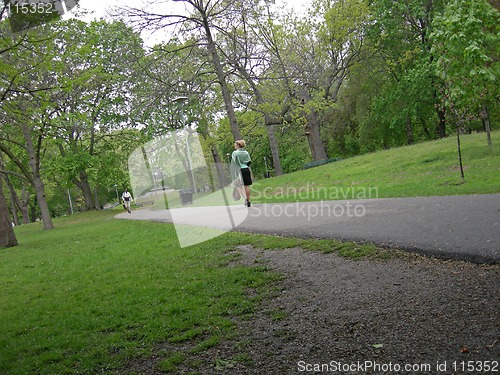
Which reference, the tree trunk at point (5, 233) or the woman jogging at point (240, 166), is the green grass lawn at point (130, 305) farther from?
the tree trunk at point (5, 233)

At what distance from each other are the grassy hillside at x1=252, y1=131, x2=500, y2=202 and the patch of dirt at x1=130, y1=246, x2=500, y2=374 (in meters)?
6.22

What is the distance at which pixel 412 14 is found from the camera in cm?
3278

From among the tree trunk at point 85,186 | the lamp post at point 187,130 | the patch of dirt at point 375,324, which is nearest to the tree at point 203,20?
the lamp post at point 187,130

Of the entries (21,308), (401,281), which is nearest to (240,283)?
(401,281)

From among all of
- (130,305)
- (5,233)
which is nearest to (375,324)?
(130,305)

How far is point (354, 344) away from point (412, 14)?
112 feet

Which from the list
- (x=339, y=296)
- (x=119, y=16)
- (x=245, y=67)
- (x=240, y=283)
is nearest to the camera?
(x=339, y=296)

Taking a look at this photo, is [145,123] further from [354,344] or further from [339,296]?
[354,344]

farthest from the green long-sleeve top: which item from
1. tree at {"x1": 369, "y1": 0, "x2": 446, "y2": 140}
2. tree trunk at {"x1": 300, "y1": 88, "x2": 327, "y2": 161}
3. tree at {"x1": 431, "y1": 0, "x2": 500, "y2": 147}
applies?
tree at {"x1": 369, "y1": 0, "x2": 446, "y2": 140}

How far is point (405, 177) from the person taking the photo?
16.6 meters

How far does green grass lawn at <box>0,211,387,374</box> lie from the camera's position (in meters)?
4.43

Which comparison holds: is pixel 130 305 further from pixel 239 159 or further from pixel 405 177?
pixel 405 177

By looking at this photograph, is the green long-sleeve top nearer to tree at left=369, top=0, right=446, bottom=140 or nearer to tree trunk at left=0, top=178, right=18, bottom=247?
tree trunk at left=0, top=178, right=18, bottom=247

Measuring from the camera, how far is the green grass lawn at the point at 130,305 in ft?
14.5
